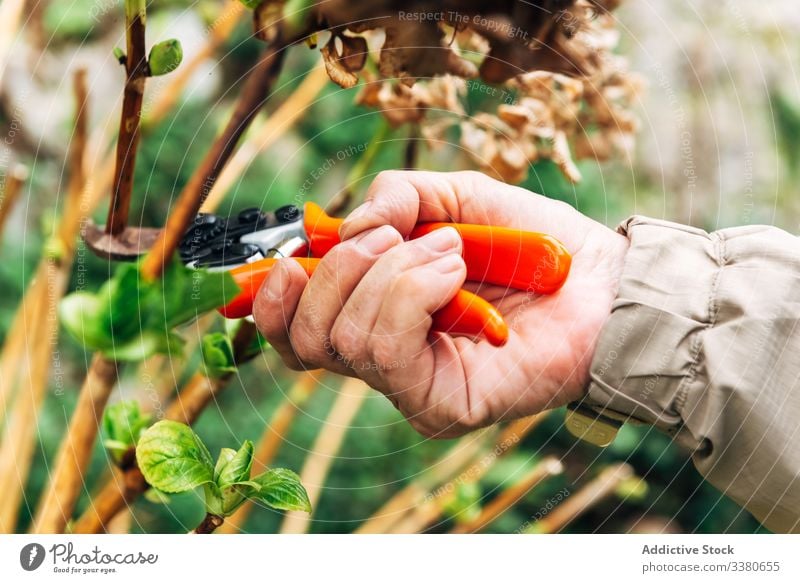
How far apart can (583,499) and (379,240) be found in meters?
0.25

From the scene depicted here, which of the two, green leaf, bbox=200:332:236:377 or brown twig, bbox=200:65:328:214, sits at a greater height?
brown twig, bbox=200:65:328:214

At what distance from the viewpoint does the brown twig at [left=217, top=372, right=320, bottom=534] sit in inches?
17.2

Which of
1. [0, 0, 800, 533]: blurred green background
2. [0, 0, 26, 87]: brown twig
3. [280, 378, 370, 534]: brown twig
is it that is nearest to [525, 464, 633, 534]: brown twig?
[0, 0, 800, 533]: blurred green background

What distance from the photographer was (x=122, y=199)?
0.32 metres

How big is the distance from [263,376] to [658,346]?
0.25 metres

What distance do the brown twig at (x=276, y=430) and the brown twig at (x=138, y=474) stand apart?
2.6 inches

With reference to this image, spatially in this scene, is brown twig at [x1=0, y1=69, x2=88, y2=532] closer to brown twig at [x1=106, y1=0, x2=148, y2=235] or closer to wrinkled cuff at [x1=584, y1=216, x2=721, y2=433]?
brown twig at [x1=106, y1=0, x2=148, y2=235]

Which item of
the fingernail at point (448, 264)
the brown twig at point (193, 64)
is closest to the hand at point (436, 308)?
the fingernail at point (448, 264)

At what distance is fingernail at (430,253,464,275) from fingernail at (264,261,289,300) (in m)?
0.07

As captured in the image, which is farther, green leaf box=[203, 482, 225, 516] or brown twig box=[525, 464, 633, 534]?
brown twig box=[525, 464, 633, 534]

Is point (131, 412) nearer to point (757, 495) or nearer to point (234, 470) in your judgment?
point (234, 470)

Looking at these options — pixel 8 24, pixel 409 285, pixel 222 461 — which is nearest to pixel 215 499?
pixel 222 461
